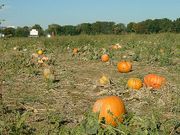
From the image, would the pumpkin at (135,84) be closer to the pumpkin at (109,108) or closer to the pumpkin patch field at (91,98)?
the pumpkin patch field at (91,98)

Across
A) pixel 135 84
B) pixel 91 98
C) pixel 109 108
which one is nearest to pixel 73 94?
pixel 91 98

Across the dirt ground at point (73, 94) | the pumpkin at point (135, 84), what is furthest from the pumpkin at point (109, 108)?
the pumpkin at point (135, 84)

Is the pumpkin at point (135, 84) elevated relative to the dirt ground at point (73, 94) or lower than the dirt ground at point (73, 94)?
elevated

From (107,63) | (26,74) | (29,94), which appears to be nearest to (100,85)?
(29,94)

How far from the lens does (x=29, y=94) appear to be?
21.5ft

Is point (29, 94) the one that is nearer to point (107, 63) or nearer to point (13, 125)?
point (13, 125)

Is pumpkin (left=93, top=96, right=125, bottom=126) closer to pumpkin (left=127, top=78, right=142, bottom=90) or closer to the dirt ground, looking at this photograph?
the dirt ground

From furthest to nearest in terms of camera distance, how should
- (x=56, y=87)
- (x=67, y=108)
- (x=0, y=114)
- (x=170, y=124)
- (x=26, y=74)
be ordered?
(x=26, y=74) → (x=56, y=87) → (x=67, y=108) → (x=0, y=114) → (x=170, y=124)

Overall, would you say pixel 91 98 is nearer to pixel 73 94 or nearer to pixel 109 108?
pixel 73 94

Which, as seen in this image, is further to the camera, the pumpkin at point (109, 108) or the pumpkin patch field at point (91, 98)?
the pumpkin at point (109, 108)

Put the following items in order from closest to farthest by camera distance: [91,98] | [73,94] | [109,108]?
[109,108]
[91,98]
[73,94]

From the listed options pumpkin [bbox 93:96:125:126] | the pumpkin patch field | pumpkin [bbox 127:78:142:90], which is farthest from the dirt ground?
pumpkin [bbox 93:96:125:126]

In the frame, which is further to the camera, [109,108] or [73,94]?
[73,94]

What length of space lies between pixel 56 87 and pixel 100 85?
75 cm
